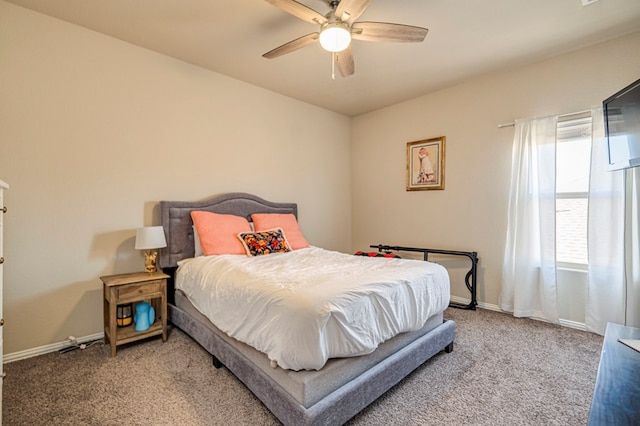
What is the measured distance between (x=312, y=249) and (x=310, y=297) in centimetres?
180

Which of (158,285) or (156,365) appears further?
(158,285)

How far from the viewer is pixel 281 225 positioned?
3.47 m

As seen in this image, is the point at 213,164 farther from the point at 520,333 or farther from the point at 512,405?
the point at 520,333

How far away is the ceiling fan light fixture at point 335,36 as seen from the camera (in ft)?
6.32

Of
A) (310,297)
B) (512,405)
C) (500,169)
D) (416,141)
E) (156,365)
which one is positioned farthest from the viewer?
(416,141)

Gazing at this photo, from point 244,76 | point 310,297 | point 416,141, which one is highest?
point 244,76

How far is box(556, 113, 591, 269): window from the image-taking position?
284 cm

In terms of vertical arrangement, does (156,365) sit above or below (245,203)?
below

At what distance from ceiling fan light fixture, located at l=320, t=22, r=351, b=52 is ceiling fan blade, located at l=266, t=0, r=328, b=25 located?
6 cm

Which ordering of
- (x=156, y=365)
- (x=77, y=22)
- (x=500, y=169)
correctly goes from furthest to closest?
(x=500, y=169) → (x=77, y=22) → (x=156, y=365)

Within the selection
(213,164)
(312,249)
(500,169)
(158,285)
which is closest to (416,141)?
(500,169)

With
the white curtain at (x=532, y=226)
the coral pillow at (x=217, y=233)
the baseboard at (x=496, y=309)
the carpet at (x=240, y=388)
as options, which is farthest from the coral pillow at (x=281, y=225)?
the white curtain at (x=532, y=226)

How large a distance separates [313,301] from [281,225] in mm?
2030

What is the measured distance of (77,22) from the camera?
2.46 metres
